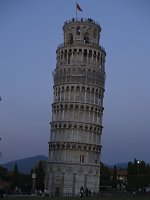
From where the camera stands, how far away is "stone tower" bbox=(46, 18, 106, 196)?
78.2 m

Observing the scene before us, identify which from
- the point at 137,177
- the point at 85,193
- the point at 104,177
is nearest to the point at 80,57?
the point at 85,193

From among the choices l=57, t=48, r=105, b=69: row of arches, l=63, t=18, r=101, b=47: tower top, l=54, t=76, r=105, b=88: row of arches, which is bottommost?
l=54, t=76, r=105, b=88: row of arches

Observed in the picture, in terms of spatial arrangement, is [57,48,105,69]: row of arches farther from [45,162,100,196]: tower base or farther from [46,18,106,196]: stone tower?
[45,162,100,196]: tower base

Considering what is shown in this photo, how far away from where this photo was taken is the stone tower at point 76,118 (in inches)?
3078

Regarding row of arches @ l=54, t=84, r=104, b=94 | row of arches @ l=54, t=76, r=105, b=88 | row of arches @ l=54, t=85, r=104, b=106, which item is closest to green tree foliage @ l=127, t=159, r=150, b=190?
row of arches @ l=54, t=85, r=104, b=106

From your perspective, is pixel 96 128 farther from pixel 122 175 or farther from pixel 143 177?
pixel 122 175

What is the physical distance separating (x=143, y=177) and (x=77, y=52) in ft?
114

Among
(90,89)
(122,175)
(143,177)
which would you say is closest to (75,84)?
(90,89)

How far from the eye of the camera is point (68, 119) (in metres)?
79.1

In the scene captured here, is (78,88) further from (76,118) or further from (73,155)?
(73,155)

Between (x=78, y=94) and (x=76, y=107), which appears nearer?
(x=76, y=107)

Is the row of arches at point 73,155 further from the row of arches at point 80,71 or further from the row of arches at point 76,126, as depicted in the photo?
the row of arches at point 80,71

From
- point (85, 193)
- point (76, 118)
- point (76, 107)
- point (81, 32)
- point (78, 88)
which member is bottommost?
point (85, 193)

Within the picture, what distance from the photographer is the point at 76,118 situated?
79.1 metres
